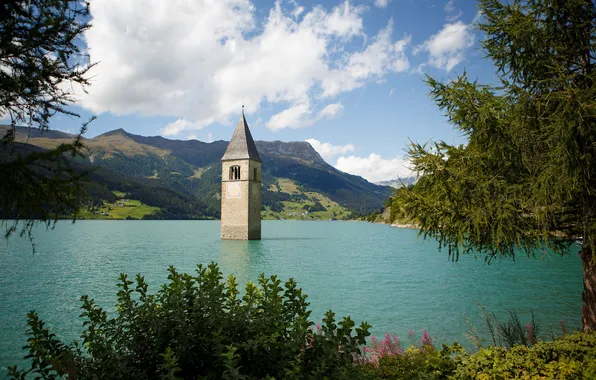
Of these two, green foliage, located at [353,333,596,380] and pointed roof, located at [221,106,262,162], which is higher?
pointed roof, located at [221,106,262,162]

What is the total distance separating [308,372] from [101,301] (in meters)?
18.1

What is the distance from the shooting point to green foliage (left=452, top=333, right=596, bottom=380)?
15.6ft

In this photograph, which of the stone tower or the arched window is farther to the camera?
the arched window

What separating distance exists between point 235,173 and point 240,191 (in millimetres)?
3955

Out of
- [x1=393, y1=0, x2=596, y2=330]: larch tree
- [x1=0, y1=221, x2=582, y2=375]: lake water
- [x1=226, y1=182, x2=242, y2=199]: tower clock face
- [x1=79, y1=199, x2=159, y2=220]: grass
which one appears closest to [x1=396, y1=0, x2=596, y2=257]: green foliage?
[x1=393, y1=0, x2=596, y2=330]: larch tree

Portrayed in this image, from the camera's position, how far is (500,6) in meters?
9.50

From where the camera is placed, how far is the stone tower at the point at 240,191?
56.8 meters

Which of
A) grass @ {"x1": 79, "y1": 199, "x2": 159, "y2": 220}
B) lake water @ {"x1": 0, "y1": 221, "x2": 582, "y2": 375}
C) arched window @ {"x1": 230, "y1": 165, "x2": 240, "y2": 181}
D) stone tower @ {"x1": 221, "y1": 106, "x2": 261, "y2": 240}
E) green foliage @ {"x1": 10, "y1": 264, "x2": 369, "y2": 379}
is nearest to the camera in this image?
green foliage @ {"x1": 10, "y1": 264, "x2": 369, "y2": 379}

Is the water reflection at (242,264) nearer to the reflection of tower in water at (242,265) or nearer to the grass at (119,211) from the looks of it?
the reflection of tower in water at (242,265)

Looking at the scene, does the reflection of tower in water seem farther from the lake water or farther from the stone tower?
the stone tower

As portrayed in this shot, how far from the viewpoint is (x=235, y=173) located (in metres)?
59.7

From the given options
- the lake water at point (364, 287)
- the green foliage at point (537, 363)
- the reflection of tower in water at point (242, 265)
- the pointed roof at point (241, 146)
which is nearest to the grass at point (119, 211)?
the pointed roof at point (241, 146)

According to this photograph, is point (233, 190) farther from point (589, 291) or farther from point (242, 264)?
point (589, 291)

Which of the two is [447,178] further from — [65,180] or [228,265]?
[228,265]
